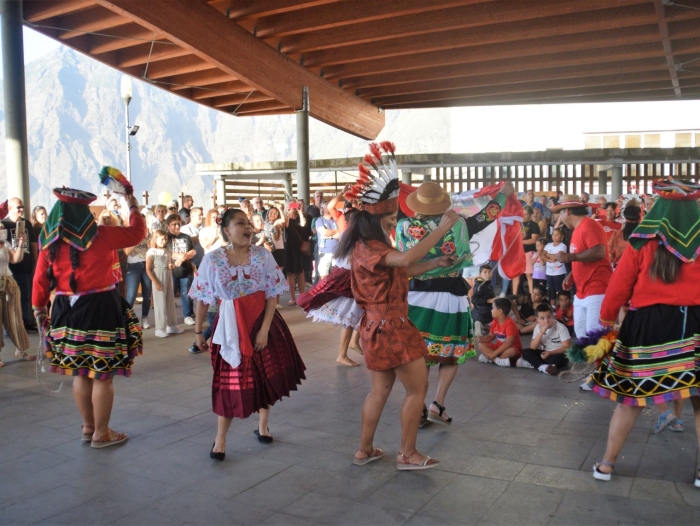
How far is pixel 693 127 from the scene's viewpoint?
24.5 metres

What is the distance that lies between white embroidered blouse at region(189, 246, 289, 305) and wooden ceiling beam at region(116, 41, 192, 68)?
8936 mm

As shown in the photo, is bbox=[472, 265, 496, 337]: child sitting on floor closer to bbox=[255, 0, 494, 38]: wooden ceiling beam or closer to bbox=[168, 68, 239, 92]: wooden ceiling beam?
bbox=[255, 0, 494, 38]: wooden ceiling beam

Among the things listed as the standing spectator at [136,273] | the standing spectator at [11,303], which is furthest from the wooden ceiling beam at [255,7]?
the standing spectator at [11,303]

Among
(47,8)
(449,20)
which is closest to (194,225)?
(47,8)

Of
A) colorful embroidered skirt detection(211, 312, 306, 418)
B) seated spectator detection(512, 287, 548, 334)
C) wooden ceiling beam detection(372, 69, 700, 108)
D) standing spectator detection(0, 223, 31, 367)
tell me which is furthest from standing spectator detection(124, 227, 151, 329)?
wooden ceiling beam detection(372, 69, 700, 108)

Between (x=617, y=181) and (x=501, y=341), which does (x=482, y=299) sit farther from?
(x=617, y=181)

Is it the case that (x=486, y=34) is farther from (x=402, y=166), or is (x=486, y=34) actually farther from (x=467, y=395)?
(x=467, y=395)

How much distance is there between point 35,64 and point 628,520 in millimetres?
160960

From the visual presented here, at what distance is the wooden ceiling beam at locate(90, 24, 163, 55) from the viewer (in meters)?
11.5

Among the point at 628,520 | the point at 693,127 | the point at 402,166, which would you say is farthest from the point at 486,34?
the point at 693,127

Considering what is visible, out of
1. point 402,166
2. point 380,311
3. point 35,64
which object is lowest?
point 380,311

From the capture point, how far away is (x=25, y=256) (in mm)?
8719

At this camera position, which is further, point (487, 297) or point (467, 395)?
point (487, 297)

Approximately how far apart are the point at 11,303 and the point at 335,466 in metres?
5.20
